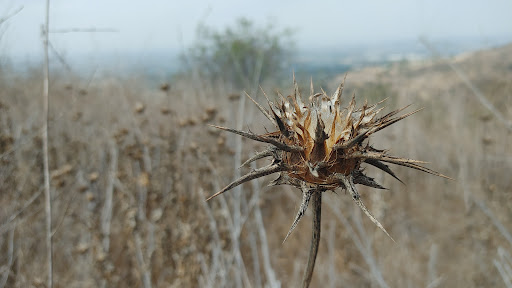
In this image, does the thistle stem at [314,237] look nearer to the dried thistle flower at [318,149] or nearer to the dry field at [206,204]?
the dried thistle flower at [318,149]

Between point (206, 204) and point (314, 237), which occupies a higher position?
point (314, 237)

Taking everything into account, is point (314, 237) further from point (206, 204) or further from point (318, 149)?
point (206, 204)

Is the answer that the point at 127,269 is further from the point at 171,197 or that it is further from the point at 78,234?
the point at 171,197

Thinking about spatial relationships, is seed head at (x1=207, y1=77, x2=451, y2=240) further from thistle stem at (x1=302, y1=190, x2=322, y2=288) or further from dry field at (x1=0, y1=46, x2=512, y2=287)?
dry field at (x1=0, y1=46, x2=512, y2=287)

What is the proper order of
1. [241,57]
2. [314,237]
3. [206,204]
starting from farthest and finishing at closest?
[241,57] → [206,204] → [314,237]

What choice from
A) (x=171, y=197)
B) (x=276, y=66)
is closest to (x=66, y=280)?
(x=171, y=197)

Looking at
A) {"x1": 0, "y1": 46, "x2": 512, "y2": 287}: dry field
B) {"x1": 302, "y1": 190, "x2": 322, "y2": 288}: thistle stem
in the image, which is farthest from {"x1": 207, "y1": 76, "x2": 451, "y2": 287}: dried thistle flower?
{"x1": 0, "y1": 46, "x2": 512, "y2": 287}: dry field

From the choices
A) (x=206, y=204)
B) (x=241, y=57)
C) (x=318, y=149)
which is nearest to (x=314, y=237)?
(x=318, y=149)
